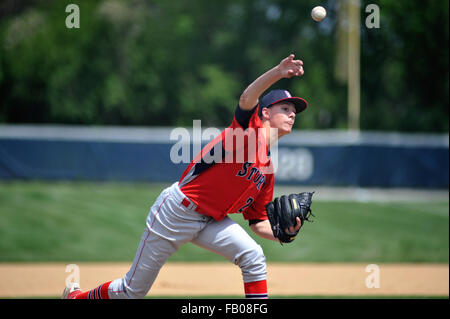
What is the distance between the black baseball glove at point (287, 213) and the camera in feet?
12.9

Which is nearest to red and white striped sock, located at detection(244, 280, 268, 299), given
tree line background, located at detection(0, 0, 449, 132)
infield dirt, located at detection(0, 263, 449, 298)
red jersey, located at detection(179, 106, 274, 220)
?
red jersey, located at detection(179, 106, 274, 220)

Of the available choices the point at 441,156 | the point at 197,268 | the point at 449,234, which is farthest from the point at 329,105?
the point at 197,268

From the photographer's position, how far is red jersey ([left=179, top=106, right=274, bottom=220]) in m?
3.70

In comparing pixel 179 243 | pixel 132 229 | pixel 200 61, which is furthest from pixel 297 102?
pixel 200 61

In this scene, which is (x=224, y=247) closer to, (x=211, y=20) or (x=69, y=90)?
(x=69, y=90)

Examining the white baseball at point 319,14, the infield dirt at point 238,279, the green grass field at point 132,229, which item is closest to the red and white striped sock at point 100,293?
the white baseball at point 319,14

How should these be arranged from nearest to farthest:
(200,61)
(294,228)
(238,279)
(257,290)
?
(257,290)
(294,228)
(238,279)
(200,61)

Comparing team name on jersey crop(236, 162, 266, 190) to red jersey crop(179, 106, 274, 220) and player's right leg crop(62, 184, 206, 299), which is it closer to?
red jersey crop(179, 106, 274, 220)

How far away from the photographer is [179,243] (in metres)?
3.85

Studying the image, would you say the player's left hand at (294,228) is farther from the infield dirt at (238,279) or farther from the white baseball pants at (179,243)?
the infield dirt at (238,279)

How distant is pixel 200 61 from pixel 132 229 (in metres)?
28.2

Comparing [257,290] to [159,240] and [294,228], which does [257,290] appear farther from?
[159,240]

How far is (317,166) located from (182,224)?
41.3 ft

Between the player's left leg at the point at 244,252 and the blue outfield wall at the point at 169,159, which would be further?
the blue outfield wall at the point at 169,159
